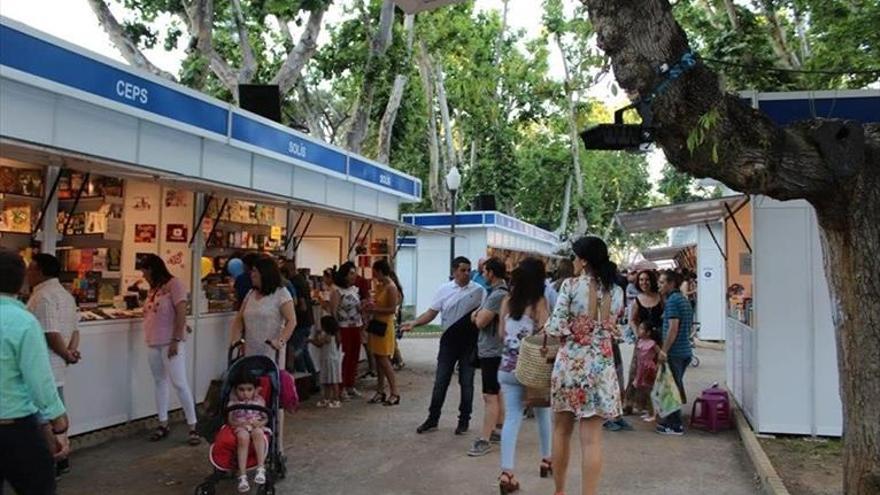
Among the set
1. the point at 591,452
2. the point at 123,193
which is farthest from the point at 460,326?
the point at 123,193

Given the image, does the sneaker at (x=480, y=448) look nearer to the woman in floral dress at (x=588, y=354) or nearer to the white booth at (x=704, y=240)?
the woman in floral dress at (x=588, y=354)

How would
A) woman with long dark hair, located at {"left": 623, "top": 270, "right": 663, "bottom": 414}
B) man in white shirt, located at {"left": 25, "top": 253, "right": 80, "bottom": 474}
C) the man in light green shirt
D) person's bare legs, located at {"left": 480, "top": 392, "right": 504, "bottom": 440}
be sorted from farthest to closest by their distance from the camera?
1. woman with long dark hair, located at {"left": 623, "top": 270, "right": 663, "bottom": 414}
2. person's bare legs, located at {"left": 480, "top": 392, "right": 504, "bottom": 440}
3. man in white shirt, located at {"left": 25, "top": 253, "right": 80, "bottom": 474}
4. the man in light green shirt

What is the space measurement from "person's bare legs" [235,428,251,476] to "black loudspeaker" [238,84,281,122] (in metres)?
6.37

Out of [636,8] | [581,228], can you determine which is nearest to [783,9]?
[636,8]

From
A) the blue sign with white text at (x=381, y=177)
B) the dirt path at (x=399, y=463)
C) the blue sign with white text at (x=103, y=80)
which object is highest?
the blue sign with white text at (x=381, y=177)

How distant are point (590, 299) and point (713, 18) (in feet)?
35.9

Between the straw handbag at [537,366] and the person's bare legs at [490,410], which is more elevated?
the straw handbag at [537,366]

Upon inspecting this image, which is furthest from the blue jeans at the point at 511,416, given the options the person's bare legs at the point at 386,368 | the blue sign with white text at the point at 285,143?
the blue sign with white text at the point at 285,143

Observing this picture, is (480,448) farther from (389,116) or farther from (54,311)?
(389,116)

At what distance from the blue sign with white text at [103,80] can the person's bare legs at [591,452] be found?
16.9 ft

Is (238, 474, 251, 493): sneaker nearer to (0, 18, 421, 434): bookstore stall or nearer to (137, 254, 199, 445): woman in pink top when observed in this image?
(137, 254, 199, 445): woman in pink top

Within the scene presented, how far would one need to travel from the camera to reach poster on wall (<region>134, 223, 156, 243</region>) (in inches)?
312

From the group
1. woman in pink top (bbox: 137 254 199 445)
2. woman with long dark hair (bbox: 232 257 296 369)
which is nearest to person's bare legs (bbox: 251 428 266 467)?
woman with long dark hair (bbox: 232 257 296 369)

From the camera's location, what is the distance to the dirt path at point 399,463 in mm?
5531
